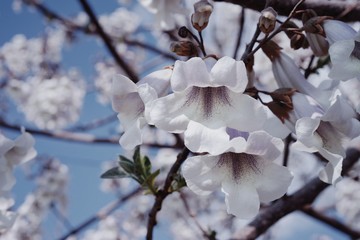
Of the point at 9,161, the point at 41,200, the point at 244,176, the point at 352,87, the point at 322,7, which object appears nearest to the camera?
the point at 244,176

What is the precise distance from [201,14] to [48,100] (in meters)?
4.58

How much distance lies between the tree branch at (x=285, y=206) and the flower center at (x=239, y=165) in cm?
81

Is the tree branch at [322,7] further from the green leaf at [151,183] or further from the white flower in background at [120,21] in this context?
the white flower in background at [120,21]

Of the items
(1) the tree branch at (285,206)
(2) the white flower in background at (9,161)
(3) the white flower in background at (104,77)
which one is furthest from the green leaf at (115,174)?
(3) the white flower in background at (104,77)

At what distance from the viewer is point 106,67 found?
619 cm

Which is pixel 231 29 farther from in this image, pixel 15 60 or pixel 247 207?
pixel 247 207

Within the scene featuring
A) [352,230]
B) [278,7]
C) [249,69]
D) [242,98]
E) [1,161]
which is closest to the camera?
[242,98]

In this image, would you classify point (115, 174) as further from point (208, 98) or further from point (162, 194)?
point (208, 98)

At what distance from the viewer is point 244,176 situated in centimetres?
86

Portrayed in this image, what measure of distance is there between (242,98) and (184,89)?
11 cm

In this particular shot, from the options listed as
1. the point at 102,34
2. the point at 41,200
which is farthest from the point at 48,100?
the point at 102,34

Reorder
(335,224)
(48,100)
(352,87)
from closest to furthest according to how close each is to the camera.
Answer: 1. (335,224)
2. (352,87)
3. (48,100)

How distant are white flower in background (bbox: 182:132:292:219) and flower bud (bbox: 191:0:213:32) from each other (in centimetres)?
28

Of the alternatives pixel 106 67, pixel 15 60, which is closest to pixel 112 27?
pixel 106 67
